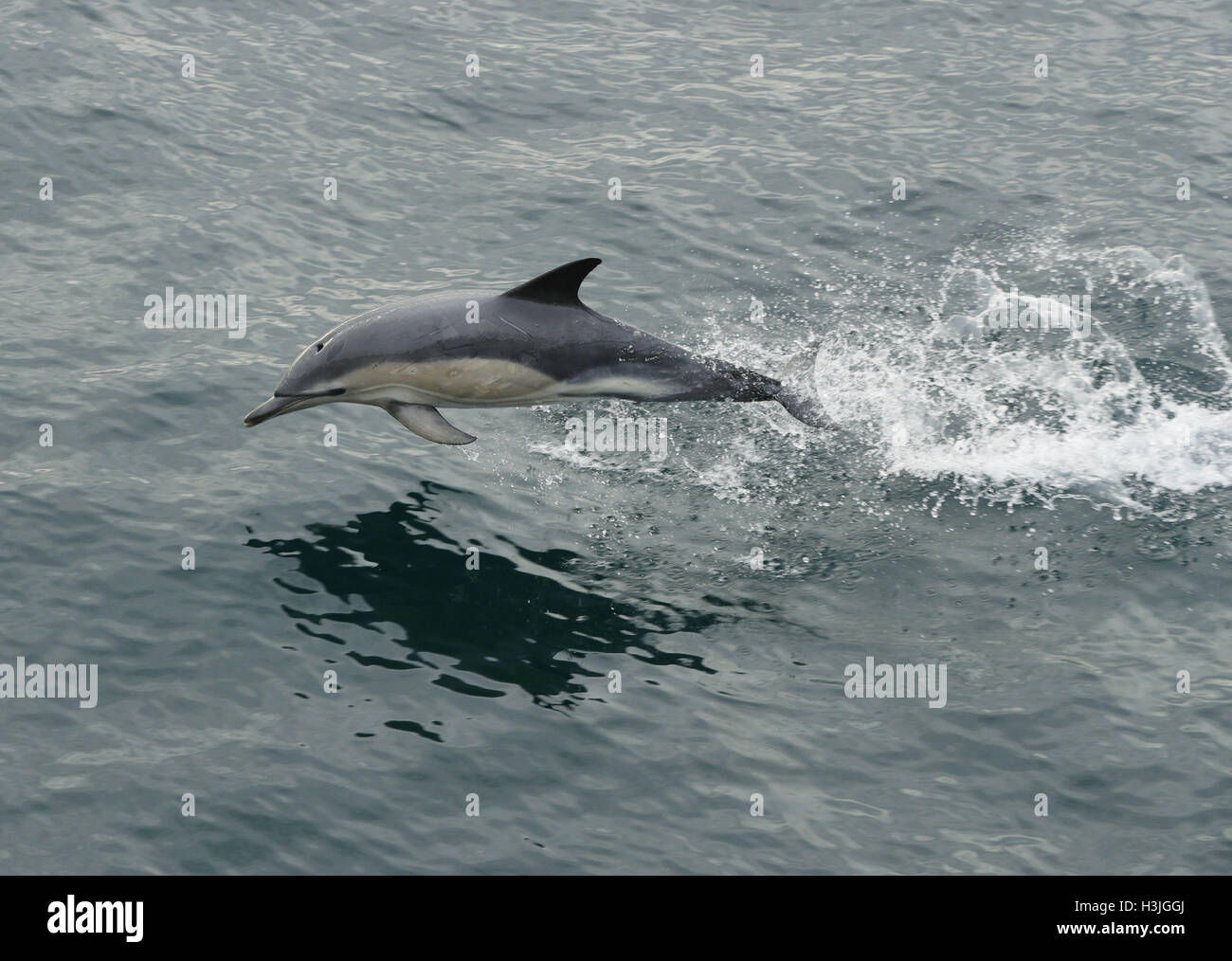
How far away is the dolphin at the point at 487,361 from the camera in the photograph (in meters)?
16.6

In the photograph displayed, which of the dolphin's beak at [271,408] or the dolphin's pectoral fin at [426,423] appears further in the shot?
the dolphin's beak at [271,408]

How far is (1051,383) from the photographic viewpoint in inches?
791

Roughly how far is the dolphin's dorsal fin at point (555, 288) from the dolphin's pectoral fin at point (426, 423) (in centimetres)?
142

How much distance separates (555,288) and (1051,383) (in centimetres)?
685

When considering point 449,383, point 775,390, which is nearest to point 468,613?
point 449,383

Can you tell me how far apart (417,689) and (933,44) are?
58.1ft

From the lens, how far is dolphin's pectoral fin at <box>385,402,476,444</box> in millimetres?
16438

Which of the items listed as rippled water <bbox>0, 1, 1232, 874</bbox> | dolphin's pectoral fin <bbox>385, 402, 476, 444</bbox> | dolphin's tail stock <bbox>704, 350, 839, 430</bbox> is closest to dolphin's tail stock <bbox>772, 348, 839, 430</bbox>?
dolphin's tail stock <bbox>704, 350, 839, 430</bbox>

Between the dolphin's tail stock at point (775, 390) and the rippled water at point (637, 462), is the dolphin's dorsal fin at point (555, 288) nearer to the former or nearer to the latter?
the dolphin's tail stock at point (775, 390)

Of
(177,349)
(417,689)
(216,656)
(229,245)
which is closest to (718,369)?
(417,689)

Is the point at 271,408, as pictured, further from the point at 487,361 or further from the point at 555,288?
the point at 555,288

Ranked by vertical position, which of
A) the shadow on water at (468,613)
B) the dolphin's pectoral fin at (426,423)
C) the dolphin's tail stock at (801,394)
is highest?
the dolphin's tail stock at (801,394)

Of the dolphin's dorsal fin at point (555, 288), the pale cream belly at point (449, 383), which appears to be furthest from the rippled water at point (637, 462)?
the dolphin's dorsal fin at point (555, 288)

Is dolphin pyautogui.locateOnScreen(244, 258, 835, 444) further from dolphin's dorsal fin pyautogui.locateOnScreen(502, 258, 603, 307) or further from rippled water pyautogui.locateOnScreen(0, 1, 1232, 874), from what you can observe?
rippled water pyautogui.locateOnScreen(0, 1, 1232, 874)
